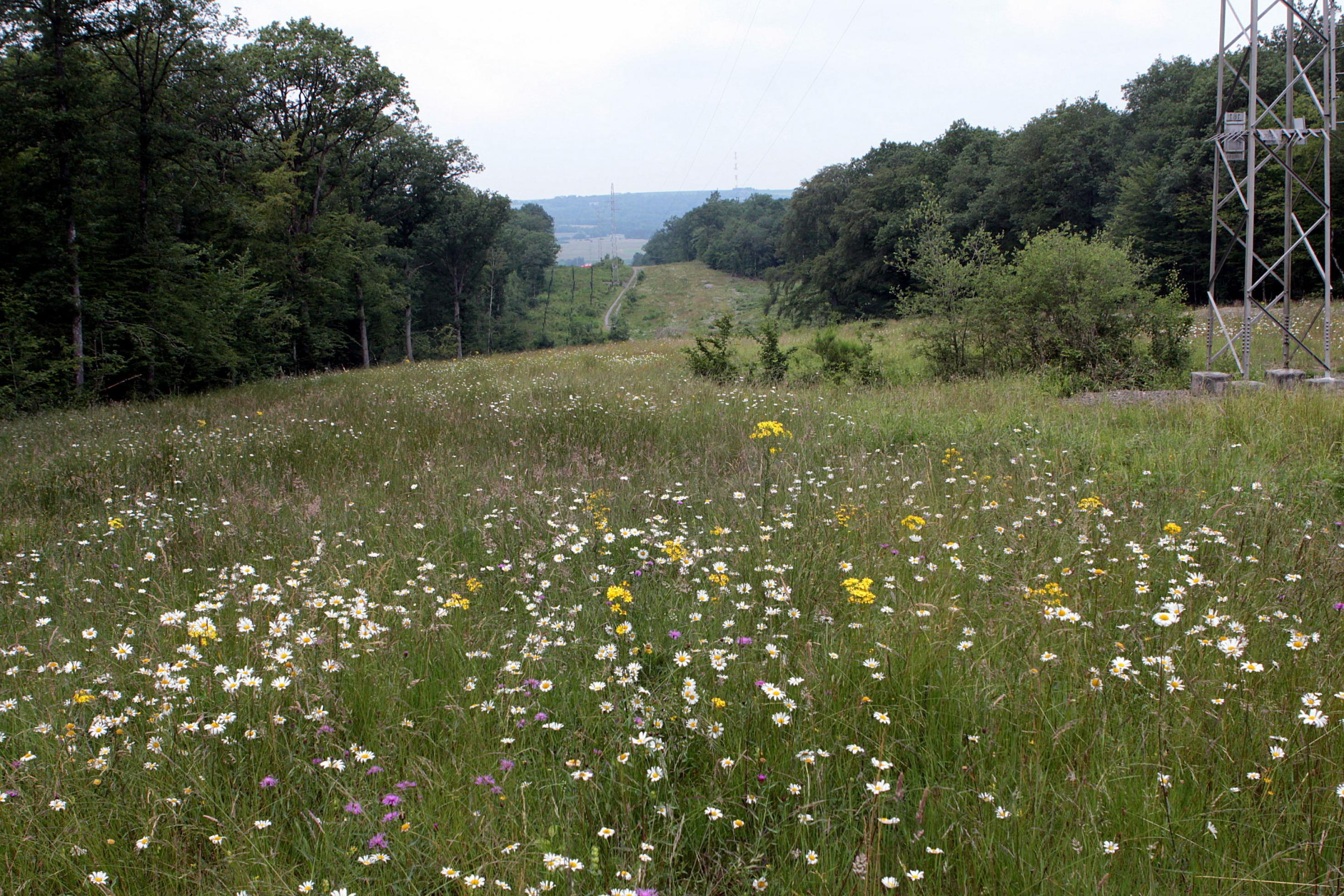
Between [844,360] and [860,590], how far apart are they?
1230 centimetres

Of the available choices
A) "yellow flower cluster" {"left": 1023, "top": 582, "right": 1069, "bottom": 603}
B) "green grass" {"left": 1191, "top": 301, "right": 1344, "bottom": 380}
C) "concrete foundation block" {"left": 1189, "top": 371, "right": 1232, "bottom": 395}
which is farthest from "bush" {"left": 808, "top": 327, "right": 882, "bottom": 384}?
"yellow flower cluster" {"left": 1023, "top": 582, "right": 1069, "bottom": 603}

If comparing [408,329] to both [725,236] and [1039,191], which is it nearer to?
[1039,191]

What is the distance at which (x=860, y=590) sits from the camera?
123 inches

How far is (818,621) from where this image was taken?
10.3 ft

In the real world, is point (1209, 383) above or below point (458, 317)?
below

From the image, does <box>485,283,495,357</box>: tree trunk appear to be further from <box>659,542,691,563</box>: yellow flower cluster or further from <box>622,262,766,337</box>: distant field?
<box>659,542,691,563</box>: yellow flower cluster

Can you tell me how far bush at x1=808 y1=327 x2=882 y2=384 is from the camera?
1391 centimetres

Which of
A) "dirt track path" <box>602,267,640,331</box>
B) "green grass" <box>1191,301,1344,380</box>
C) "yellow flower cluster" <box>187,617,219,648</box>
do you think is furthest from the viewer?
"dirt track path" <box>602,267,640,331</box>

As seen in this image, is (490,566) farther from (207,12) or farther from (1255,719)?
(207,12)

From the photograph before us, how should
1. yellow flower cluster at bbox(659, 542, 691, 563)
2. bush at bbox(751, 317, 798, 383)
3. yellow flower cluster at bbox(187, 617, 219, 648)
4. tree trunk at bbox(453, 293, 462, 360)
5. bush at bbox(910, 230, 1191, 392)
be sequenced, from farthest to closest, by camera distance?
tree trunk at bbox(453, 293, 462, 360)
bush at bbox(751, 317, 798, 383)
bush at bbox(910, 230, 1191, 392)
yellow flower cluster at bbox(659, 542, 691, 563)
yellow flower cluster at bbox(187, 617, 219, 648)

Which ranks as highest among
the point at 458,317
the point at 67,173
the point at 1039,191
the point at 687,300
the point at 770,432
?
the point at 1039,191

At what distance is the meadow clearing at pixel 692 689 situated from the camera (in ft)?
6.32

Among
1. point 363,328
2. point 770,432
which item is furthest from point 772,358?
point 363,328

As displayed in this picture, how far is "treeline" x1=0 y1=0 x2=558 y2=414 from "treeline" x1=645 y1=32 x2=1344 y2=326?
22019mm
